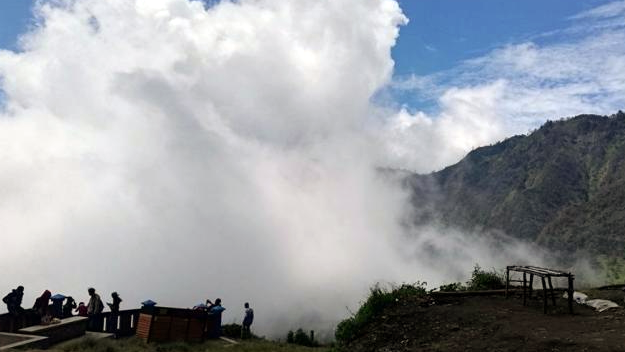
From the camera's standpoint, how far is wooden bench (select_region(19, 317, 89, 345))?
2267cm

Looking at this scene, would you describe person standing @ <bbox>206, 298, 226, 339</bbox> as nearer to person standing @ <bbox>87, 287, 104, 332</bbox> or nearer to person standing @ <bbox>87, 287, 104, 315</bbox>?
person standing @ <bbox>87, 287, 104, 332</bbox>

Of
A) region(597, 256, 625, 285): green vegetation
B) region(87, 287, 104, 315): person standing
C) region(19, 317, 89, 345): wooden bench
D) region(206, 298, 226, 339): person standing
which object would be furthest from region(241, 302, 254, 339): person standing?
region(597, 256, 625, 285): green vegetation

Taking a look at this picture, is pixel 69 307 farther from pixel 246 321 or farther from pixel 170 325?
pixel 246 321

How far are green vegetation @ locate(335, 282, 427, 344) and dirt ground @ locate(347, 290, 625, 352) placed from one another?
375 millimetres

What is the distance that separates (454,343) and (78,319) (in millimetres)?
17977

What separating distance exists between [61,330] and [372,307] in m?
13.7

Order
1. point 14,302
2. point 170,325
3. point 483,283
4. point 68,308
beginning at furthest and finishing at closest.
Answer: point 68,308, point 170,325, point 14,302, point 483,283

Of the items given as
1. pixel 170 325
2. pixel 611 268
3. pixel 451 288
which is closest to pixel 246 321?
pixel 170 325

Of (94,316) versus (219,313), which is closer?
(94,316)

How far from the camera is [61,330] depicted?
23.7 m

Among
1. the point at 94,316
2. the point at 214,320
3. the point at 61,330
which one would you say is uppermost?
the point at 214,320

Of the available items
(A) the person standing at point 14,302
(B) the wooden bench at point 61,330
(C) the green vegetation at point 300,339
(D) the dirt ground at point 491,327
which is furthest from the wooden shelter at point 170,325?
(D) the dirt ground at point 491,327

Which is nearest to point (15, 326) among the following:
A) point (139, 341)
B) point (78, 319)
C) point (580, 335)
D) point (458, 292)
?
point (78, 319)

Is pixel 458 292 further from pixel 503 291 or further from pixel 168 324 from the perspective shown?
pixel 168 324
